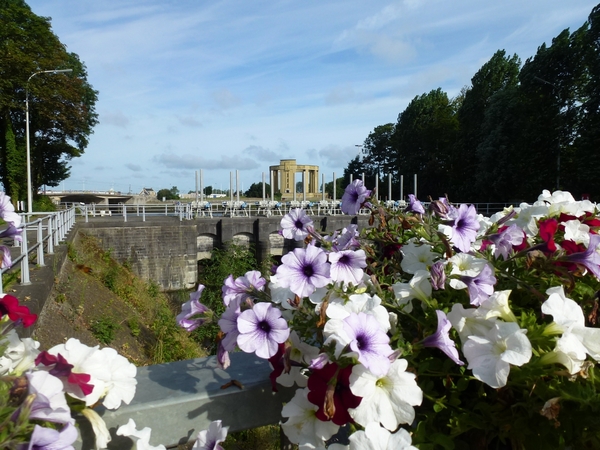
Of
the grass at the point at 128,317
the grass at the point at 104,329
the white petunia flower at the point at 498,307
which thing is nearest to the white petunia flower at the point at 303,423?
the white petunia flower at the point at 498,307

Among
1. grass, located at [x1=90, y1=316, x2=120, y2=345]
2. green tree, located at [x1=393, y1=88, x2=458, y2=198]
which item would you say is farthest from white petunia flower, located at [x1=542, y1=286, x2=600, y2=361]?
green tree, located at [x1=393, y1=88, x2=458, y2=198]

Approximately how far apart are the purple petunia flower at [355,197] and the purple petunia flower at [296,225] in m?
0.16

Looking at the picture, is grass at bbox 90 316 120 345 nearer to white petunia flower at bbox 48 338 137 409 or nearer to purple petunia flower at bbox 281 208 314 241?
purple petunia flower at bbox 281 208 314 241

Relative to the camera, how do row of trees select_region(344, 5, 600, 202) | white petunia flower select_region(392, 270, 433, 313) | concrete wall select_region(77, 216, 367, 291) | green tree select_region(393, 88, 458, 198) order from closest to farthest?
1. white petunia flower select_region(392, 270, 433, 313)
2. concrete wall select_region(77, 216, 367, 291)
3. row of trees select_region(344, 5, 600, 202)
4. green tree select_region(393, 88, 458, 198)

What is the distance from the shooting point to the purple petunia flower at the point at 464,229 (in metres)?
1.39

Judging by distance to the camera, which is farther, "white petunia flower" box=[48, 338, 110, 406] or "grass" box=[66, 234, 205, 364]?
"grass" box=[66, 234, 205, 364]

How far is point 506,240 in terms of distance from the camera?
→ 139 centimetres

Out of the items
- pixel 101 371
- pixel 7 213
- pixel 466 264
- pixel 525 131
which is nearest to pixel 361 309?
pixel 466 264

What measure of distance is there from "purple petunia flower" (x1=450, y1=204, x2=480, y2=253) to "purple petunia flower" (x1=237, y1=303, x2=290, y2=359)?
1.91 ft

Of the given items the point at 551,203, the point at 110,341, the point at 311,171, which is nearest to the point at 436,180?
the point at 311,171

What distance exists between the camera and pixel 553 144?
1216 inches

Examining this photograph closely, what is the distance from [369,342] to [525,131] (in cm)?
3554

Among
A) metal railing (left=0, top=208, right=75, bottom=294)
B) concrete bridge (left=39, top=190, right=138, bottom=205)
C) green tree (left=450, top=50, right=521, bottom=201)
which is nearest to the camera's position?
metal railing (left=0, top=208, right=75, bottom=294)

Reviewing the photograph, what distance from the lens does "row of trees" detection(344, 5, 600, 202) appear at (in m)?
28.2
